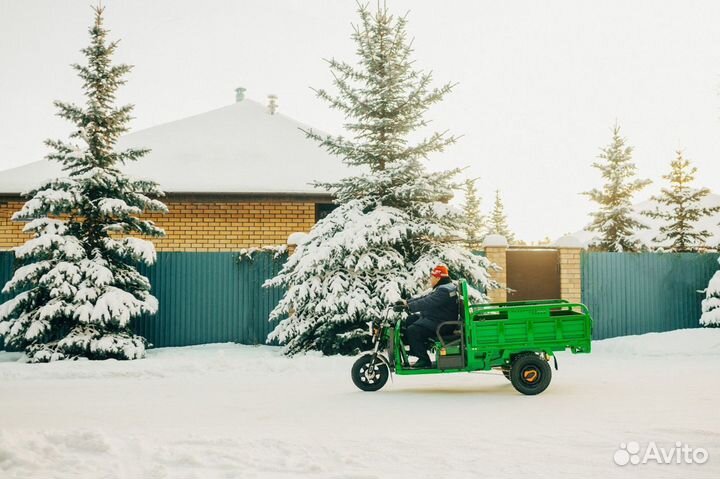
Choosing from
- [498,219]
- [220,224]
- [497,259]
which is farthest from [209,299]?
[498,219]

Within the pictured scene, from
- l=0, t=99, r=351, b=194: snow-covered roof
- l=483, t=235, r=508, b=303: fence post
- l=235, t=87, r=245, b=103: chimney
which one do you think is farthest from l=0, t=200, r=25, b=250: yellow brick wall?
l=483, t=235, r=508, b=303: fence post

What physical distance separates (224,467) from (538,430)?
119 inches

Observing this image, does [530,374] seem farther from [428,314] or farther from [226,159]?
[226,159]

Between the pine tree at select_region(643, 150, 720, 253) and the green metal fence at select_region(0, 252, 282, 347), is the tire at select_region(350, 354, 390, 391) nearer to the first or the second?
the green metal fence at select_region(0, 252, 282, 347)

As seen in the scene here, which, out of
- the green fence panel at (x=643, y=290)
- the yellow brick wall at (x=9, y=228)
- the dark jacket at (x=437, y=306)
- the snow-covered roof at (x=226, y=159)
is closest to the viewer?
the dark jacket at (x=437, y=306)

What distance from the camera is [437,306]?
9.08 meters

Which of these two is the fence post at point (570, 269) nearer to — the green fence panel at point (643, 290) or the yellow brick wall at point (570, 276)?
the yellow brick wall at point (570, 276)

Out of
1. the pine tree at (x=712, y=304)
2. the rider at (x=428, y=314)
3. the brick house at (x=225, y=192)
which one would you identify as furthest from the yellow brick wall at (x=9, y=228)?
the pine tree at (x=712, y=304)

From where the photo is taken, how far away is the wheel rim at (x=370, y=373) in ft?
30.5

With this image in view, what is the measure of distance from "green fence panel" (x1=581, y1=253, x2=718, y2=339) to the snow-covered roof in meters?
7.22

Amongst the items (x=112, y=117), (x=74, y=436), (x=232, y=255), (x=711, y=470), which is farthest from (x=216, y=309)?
(x=711, y=470)

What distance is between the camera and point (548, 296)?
15688 mm

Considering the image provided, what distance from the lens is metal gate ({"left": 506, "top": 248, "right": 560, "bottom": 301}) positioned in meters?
15.5

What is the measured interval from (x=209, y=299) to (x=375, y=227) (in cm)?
416
